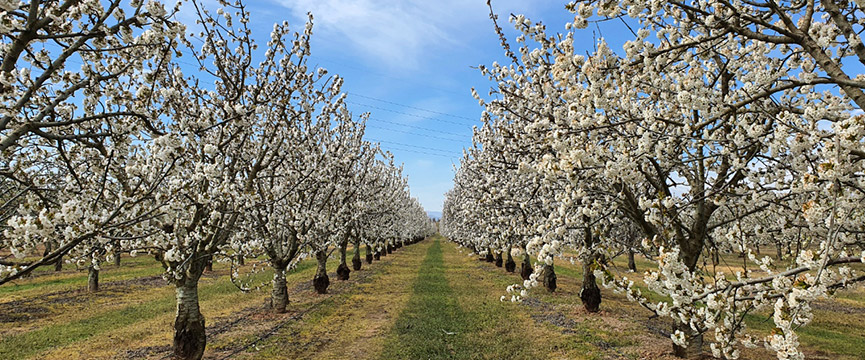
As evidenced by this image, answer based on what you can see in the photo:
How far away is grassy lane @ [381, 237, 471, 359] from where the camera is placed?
10.8m

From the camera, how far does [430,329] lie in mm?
13039

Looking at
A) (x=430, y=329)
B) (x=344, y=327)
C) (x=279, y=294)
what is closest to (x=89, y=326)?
(x=279, y=294)

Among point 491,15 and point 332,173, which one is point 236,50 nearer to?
point 491,15

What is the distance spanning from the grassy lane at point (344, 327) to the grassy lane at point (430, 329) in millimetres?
367

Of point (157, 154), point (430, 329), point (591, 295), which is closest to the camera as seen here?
point (157, 154)

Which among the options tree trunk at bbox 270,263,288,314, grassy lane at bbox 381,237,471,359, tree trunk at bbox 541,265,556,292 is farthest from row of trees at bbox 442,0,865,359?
tree trunk at bbox 270,263,288,314

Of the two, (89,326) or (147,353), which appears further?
(89,326)

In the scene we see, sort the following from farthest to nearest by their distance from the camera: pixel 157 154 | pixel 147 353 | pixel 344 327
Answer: pixel 344 327 → pixel 147 353 → pixel 157 154

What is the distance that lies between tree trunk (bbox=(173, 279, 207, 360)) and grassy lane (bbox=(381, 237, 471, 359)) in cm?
436

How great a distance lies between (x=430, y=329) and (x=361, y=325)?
2.36m

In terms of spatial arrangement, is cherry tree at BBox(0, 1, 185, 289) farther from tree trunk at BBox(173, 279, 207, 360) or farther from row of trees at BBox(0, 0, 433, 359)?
tree trunk at BBox(173, 279, 207, 360)

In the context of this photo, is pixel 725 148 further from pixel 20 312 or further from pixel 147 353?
pixel 20 312

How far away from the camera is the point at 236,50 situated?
1027 centimetres

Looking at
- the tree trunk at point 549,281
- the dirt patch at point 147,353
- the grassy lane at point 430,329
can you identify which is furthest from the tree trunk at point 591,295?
the dirt patch at point 147,353
